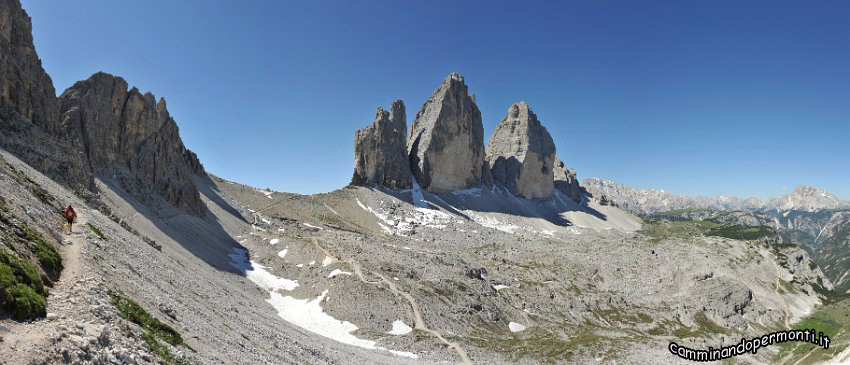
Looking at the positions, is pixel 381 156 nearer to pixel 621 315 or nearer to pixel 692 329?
pixel 621 315

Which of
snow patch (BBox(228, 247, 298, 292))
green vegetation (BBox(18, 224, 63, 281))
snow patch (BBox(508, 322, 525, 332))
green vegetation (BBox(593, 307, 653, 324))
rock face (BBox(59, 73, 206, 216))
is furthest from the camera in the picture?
green vegetation (BBox(593, 307, 653, 324))

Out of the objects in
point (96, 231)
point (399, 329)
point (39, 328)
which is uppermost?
point (96, 231)

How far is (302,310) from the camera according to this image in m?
58.2

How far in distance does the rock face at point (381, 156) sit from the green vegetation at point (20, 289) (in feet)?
535

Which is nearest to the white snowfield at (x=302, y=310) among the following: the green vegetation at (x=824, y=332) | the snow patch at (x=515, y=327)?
the snow patch at (x=515, y=327)

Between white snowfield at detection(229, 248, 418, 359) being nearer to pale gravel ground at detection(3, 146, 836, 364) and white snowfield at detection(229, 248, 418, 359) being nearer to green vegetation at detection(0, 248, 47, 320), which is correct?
pale gravel ground at detection(3, 146, 836, 364)

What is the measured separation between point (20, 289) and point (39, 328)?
2.25m

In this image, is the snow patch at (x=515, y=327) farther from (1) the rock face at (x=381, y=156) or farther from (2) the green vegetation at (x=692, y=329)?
(1) the rock face at (x=381, y=156)

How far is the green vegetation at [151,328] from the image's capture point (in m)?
18.7

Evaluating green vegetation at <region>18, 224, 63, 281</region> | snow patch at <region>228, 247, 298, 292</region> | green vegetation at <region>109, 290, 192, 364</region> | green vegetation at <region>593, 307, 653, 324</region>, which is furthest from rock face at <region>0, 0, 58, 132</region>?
green vegetation at <region>593, 307, 653, 324</region>

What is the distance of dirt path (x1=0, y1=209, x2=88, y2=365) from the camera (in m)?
12.8

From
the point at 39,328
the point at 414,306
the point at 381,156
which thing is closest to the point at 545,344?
the point at 414,306

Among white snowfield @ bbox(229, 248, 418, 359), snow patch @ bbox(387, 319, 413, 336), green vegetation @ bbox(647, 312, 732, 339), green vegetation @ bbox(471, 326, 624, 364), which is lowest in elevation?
green vegetation @ bbox(647, 312, 732, 339)

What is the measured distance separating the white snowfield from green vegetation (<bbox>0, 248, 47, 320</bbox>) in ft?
116
